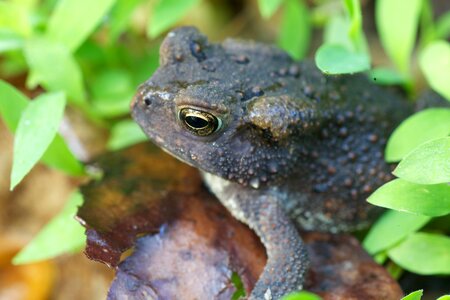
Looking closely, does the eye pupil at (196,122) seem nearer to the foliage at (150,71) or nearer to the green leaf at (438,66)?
the foliage at (150,71)

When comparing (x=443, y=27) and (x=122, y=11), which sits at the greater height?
(x=122, y=11)

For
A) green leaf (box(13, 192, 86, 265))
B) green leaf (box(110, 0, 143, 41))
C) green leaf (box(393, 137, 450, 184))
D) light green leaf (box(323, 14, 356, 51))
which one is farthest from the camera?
light green leaf (box(323, 14, 356, 51))

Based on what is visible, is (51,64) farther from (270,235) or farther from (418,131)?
(418,131)

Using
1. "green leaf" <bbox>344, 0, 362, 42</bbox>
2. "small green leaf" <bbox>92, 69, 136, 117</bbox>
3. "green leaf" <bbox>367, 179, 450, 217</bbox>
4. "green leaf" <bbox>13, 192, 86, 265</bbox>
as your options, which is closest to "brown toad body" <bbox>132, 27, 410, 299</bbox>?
"green leaf" <bbox>344, 0, 362, 42</bbox>

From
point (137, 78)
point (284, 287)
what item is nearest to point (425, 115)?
point (284, 287)

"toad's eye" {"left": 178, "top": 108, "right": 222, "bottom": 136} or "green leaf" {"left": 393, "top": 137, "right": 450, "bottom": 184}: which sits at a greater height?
"green leaf" {"left": 393, "top": 137, "right": 450, "bottom": 184}

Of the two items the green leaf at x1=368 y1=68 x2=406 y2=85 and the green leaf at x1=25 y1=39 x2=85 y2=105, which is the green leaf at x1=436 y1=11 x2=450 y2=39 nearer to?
the green leaf at x1=368 y1=68 x2=406 y2=85

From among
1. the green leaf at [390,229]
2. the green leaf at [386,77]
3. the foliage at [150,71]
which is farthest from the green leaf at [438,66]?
the green leaf at [390,229]

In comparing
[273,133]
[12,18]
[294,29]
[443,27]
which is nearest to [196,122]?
[273,133]
